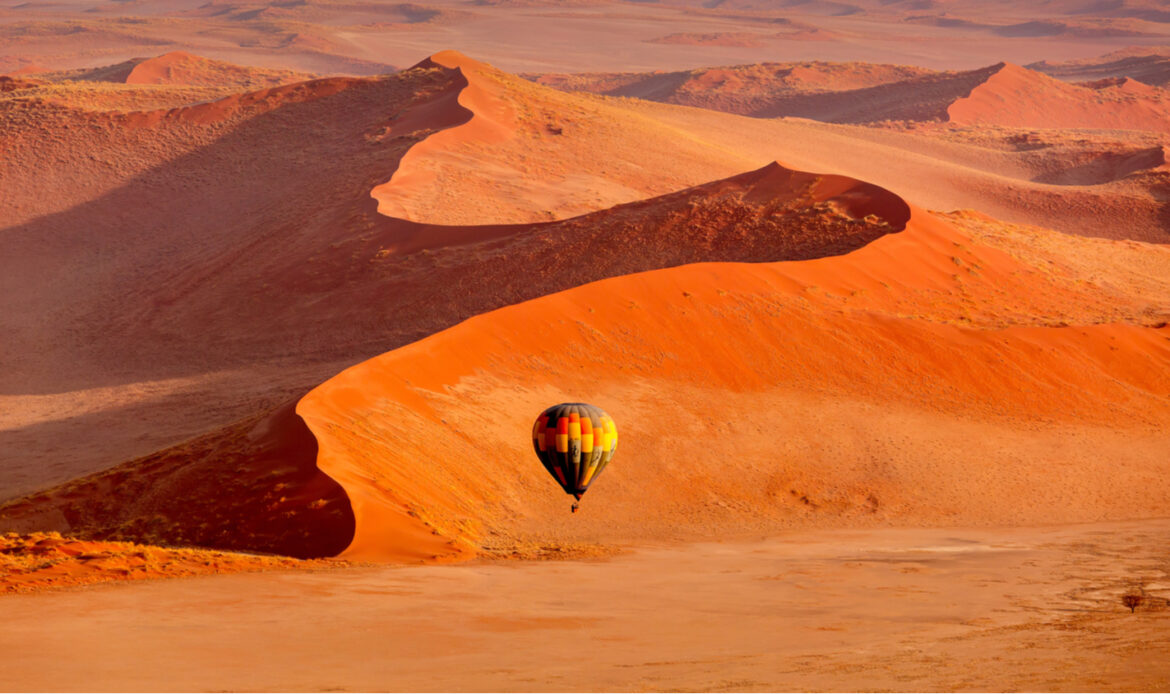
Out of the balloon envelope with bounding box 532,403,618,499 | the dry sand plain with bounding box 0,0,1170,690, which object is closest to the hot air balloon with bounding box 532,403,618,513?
the balloon envelope with bounding box 532,403,618,499

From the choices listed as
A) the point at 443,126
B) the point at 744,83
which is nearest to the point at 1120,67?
the point at 744,83

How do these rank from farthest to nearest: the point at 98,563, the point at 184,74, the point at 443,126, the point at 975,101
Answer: the point at 184,74
the point at 975,101
the point at 443,126
the point at 98,563

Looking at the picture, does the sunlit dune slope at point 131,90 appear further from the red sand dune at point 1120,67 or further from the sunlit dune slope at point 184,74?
the red sand dune at point 1120,67

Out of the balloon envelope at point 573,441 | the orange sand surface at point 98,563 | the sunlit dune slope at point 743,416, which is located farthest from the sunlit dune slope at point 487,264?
the balloon envelope at point 573,441

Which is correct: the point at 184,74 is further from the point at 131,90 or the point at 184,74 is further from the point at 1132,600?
the point at 1132,600

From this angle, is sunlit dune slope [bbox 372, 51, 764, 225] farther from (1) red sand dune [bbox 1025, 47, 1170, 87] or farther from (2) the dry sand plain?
(1) red sand dune [bbox 1025, 47, 1170, 87]

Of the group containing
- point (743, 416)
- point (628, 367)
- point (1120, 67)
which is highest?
point (628, 367)
